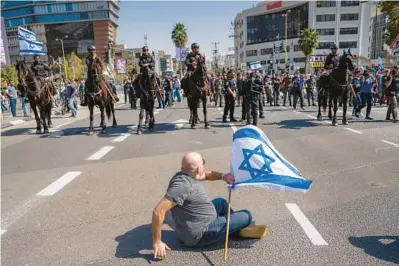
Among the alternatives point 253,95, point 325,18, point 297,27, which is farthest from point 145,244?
point 297,27

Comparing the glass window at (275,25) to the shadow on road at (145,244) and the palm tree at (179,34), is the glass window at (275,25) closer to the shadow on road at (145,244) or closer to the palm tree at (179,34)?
the palm tree at (179,34)

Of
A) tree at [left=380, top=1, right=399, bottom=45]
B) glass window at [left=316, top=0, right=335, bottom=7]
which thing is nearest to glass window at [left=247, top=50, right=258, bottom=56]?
glass window at [left=316, top=0, right=335, bottom=7]

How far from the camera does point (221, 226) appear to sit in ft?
13.3

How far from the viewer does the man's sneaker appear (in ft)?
13.8

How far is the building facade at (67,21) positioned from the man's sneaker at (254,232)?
135725mm

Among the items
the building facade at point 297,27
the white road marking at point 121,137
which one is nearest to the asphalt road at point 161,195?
the white road marking at point 121,137

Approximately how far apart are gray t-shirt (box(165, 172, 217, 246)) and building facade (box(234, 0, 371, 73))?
78726 mm

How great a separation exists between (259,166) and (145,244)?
1697 mm

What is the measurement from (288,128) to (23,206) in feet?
31.6

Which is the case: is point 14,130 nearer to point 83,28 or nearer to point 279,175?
point 279,175

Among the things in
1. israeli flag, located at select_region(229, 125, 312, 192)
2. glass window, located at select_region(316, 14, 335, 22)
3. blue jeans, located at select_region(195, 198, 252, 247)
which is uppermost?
glass window, located at select_region(316, 14, 335, 22)

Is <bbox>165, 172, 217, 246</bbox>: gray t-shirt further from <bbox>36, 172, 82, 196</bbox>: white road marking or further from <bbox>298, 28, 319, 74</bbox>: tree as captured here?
<bbox>298, 28, 319, 74</bbox>: tree

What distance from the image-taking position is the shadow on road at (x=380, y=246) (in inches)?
151

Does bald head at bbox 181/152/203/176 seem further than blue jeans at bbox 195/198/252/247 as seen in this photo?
No
